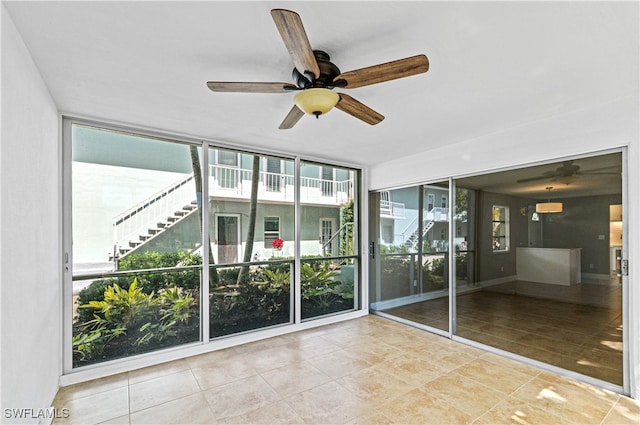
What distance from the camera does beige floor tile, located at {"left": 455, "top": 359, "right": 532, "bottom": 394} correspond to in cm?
287

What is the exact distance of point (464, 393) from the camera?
8.99ft

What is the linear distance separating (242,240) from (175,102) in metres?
1.87

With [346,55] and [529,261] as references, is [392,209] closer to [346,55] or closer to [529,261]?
[529,261]

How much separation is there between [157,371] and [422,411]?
2502mm

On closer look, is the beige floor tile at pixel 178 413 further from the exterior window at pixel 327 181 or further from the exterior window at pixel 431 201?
the exterior window at pixel 431 201

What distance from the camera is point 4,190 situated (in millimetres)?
1645

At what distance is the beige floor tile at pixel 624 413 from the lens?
2.34m

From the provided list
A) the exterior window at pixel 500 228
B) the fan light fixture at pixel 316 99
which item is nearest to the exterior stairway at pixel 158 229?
the fan light fixture at pixel 316 99

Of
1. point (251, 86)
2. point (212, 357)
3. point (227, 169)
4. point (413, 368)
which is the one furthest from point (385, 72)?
point (212, 357)

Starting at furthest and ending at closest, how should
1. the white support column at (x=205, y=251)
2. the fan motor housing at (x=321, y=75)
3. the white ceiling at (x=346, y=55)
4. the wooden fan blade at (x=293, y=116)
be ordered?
the white support column at (x=205, y=251)
the wooden fan blade at (x=293, y=116)
the fan motor housing at (x=321, y=75)
the white ceiling at (x=346, y=55)

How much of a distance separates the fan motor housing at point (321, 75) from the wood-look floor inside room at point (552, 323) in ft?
9.95

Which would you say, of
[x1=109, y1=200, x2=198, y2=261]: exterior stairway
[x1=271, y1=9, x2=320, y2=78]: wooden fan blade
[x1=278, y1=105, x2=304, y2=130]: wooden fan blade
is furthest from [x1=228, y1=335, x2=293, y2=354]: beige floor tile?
[x1=271, y1=9, x2=320, y2=78]: wooden fan blade

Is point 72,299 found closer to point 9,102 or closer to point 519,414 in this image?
point 9,102

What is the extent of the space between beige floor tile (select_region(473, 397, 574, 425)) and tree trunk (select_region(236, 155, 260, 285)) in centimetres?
283
